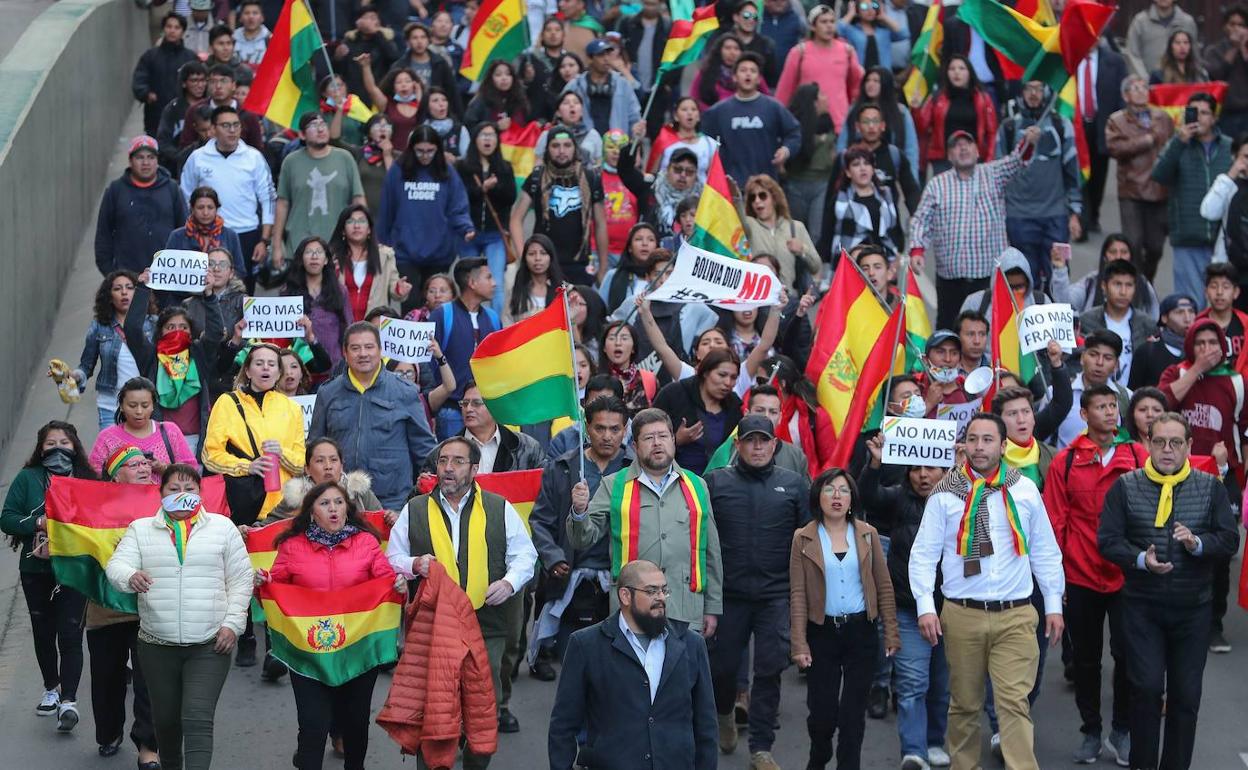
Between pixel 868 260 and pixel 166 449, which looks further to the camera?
pixel 868 260

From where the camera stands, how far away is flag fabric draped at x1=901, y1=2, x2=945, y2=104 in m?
19.9

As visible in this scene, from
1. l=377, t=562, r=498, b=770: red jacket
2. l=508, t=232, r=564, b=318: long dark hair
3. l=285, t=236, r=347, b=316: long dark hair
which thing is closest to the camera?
l=377, t=562, r=498, b=770: red jacket

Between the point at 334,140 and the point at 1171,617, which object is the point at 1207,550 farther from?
the point at 334,140

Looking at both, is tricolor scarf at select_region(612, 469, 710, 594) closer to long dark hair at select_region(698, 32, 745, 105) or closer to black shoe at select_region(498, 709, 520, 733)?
black shoe at select_region(498, 709, 520, 733)

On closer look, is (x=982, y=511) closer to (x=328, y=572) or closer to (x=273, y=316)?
(x=328, y=572)

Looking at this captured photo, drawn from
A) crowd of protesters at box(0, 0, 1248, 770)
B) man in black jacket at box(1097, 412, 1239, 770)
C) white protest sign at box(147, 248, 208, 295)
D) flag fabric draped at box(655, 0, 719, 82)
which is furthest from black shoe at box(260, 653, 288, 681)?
flag fabric draped at box(655, 0, 719, 82)

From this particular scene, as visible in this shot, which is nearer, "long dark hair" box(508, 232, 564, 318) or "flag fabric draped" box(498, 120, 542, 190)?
"long dark hair" box(508, 232, 564, 318)

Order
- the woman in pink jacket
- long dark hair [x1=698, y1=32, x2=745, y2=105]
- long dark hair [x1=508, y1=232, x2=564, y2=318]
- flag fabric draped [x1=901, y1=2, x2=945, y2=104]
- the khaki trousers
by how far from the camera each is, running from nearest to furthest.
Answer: the woman in pink jacket
the khaki trousers
long dark hair [x1=508, y1=232, x2=564, y2=318]
long dark hair [x1=698, y1=32, x2=745, y2=105]
flag fabric draped [x1=901, y1=2, x2=945, y2=104]

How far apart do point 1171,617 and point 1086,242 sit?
10.2 m

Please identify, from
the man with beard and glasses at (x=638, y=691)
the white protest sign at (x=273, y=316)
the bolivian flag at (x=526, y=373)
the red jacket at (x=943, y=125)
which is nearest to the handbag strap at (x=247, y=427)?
the white protest sign at (x=273, y=316)

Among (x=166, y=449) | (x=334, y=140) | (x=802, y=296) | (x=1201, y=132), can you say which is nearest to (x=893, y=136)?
(x=1201, y=132)

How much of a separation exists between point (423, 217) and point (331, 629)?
20.7ft

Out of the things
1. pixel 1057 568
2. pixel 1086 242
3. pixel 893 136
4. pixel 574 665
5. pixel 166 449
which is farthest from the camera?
pixel 1086 242

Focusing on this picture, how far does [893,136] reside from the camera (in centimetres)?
1789
